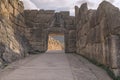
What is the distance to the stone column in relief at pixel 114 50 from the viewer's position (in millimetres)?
6348

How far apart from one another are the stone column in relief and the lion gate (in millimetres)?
12957

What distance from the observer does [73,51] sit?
1944 centimetres

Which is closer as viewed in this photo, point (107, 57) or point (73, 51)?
point (107, 57)

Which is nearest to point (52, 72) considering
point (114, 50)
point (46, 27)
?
point (114, 50)

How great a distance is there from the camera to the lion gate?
Answer: 19250mm

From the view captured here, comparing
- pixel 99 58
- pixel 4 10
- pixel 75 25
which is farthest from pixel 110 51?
pixel 75 25

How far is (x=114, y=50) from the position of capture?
6441 mm

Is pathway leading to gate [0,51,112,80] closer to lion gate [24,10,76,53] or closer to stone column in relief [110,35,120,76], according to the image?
stone column in relief [110,35,120,76]

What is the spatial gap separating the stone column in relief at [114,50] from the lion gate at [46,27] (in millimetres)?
12957

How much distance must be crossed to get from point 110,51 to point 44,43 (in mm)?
13066

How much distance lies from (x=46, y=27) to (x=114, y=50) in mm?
13470

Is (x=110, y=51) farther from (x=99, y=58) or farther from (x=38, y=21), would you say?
(x=38, y=21)

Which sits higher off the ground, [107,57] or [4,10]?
[4,10]

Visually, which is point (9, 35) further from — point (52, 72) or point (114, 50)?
point (114, 50)
